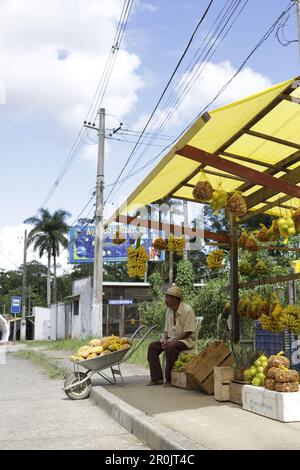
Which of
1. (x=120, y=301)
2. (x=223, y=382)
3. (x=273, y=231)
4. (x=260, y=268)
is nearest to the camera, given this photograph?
(x=223, y=382)

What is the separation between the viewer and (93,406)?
8016mm

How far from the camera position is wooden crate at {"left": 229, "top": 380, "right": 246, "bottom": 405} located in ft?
21.8

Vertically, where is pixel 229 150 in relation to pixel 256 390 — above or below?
above

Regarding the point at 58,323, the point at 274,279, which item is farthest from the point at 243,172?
the point at 58,323

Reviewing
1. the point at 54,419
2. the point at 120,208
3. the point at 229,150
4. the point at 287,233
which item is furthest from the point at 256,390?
the point at 120,208

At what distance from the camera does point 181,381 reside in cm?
829

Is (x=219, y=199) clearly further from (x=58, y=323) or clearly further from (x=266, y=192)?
(x=58, y=323)

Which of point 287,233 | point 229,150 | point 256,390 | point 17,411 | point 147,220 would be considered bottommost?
point 17,411

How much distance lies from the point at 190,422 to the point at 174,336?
3355 mm

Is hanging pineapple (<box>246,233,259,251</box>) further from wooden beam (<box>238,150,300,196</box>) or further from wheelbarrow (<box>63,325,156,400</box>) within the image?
wheelbarrow (<box>63,325,156,400</box>)

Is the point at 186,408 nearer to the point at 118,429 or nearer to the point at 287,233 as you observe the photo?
the point at 118,429

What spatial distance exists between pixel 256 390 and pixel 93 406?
9.56 ft

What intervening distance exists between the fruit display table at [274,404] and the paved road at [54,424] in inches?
56.4
